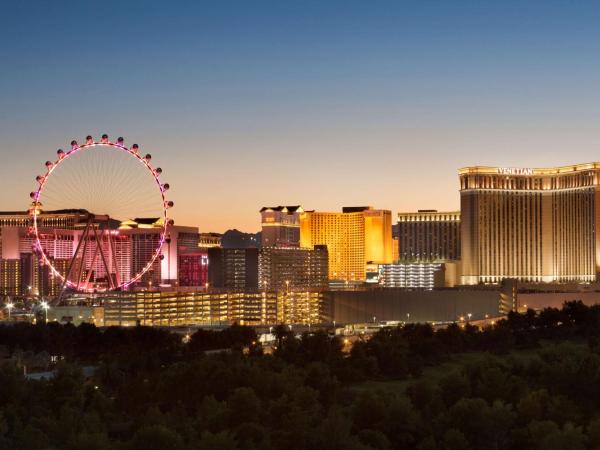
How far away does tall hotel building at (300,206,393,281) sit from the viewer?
146625 millimetres

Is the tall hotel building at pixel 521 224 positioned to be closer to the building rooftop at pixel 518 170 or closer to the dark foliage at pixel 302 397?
the building rooftop at pixel 518 170

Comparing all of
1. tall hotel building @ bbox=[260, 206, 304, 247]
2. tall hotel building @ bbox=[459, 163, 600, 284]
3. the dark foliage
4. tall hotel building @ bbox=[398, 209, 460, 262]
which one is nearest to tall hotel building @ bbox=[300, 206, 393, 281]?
tall hotel building @ bbox=[260, 206, 304, 247]

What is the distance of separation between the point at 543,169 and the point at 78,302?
48.4 metres

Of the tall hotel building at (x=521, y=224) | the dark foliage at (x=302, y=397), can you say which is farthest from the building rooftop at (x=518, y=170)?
the dark foliage at (x=302, y=397)

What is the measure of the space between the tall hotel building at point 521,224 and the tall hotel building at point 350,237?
29021 millimetres

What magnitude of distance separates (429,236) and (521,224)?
15958 millimetres

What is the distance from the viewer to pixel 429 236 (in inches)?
5251

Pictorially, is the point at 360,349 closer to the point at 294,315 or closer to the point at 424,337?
the point at 424,337

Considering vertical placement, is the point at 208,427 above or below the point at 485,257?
below

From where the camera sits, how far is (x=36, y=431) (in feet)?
110

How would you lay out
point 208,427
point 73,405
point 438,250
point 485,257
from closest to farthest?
point 208,427 → point 73,405 → point 485,257 → point 438,250

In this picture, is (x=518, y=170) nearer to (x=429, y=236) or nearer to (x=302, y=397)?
(x=429, y=236)

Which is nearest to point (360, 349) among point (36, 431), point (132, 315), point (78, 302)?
point (36, 431)

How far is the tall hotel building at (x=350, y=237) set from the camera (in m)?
147
